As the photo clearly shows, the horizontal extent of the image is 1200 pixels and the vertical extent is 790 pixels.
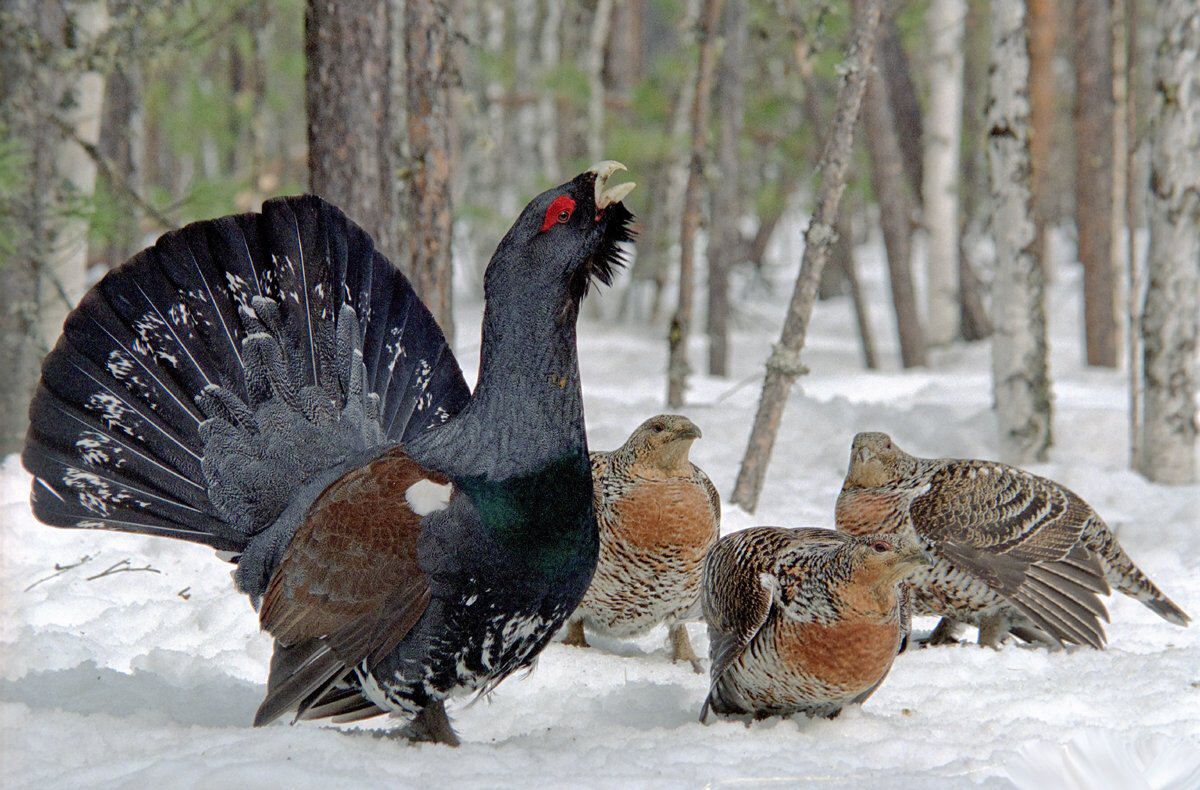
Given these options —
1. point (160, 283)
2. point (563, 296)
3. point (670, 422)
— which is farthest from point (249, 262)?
point (670, 422)

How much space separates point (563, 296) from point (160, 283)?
146 cm

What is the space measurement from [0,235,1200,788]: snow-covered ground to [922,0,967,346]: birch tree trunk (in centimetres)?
741

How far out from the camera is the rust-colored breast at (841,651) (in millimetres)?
3318

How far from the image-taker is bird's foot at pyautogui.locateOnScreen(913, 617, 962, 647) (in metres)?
4.73

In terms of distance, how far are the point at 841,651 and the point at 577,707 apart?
3.30 feet

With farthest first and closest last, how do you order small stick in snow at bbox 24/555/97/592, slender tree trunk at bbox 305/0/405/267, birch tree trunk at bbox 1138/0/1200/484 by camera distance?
birch tree trunk at bbox 1138/0/1200/484, slender tree trunk at bbox 305/0/405/267, small stick in snow at bbox 24/555/97/592

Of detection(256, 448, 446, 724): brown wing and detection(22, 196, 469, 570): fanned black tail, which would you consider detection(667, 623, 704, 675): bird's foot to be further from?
detection(256, 448, 446, 724): brown wing

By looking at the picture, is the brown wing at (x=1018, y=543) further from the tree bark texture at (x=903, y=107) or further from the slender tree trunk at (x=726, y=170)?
the tree bark texture at (x=903, y=107)

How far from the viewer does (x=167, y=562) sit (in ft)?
17.3

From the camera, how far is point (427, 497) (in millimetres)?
3121

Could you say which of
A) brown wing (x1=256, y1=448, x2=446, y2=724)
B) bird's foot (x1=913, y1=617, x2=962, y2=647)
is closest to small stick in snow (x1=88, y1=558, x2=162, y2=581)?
brown wing (x1=256, y1=448, x2=446, y2=724)

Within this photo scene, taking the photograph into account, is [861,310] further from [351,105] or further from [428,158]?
[351,105]

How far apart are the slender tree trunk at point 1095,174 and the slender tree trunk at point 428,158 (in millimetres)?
8884

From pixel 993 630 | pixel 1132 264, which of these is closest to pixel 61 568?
pixel 993 630
